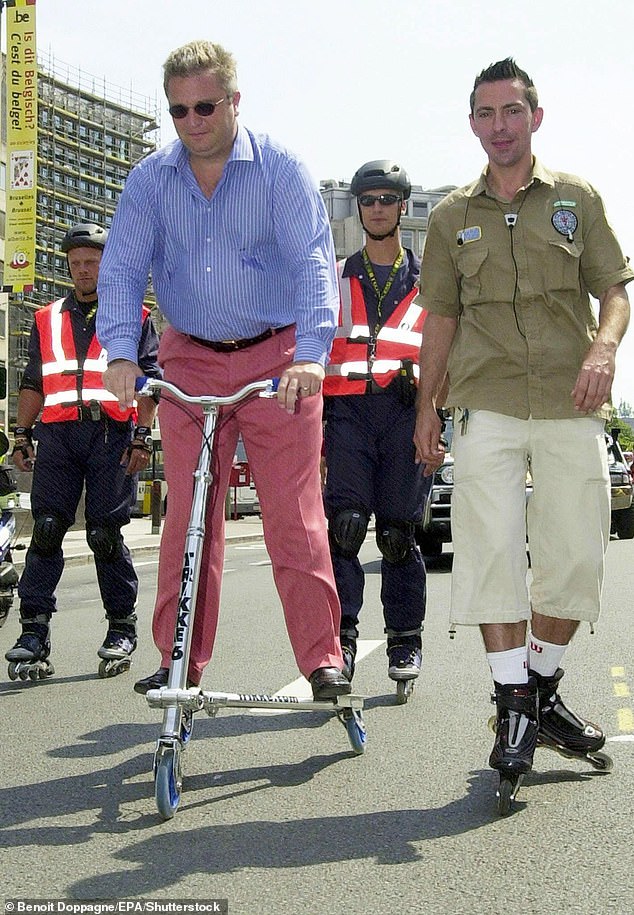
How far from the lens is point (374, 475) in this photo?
5699 millimetres

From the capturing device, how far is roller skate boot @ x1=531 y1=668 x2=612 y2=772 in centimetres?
414

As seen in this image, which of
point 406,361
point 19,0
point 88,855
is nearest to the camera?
point 88,855

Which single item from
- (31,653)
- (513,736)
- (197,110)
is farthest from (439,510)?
(513,736)

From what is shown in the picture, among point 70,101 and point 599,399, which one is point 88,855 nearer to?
point 599,399

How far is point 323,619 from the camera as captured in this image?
432 centimetres

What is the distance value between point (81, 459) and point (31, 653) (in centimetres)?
92

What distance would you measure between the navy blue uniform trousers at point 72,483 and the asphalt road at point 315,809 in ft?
1.44

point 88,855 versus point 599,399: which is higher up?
point 599,399

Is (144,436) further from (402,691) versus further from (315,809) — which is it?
(315,809)

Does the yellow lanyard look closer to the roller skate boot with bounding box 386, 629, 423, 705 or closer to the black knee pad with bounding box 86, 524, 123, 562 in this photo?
the roller skate boot with bounding box 386, 629, 423, 705

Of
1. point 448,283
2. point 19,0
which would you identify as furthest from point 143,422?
point 19,0

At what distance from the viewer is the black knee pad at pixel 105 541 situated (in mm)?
6391

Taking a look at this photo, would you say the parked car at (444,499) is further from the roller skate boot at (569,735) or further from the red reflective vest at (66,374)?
the roller skate boot at (569,735)

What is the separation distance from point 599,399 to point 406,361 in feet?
6.06
